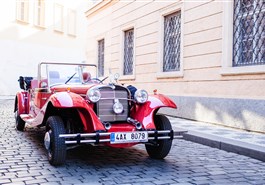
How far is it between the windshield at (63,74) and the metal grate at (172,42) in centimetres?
403

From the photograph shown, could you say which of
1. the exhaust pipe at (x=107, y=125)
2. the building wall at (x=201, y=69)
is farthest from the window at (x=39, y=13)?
the exhaust pipe at (x=107, y=125)

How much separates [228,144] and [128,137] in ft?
6.98

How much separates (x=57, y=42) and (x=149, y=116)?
68.8ft

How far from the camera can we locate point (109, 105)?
4.66 m

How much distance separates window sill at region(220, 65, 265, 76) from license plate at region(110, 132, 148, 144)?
3.57 metres

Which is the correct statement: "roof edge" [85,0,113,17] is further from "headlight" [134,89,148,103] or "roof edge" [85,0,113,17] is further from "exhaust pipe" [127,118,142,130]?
"exhaust pipe" [127,118,142,130]

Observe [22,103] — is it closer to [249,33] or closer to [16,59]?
[249,33]

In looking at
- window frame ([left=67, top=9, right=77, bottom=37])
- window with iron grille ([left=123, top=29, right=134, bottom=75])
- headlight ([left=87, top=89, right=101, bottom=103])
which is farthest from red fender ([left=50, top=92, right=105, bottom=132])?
window frame ([left=67, top=9, right=77, bottom=37])

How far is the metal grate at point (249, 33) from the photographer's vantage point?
714 centimetres

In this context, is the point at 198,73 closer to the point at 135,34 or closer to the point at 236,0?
the point at 236,0

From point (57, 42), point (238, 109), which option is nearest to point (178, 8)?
point (238, 109)

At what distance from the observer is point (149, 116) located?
4699mm

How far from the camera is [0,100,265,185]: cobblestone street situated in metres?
3.82

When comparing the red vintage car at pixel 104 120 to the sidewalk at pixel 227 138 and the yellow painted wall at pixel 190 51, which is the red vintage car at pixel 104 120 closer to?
the sidewalk at pixel 227 138
